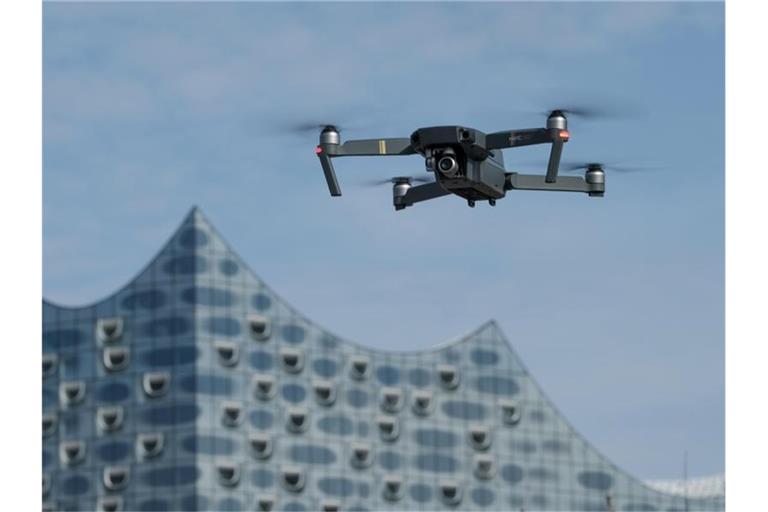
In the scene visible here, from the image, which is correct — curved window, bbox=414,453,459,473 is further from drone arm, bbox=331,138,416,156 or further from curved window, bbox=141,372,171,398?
drone arm, bbox=331,138,416,156

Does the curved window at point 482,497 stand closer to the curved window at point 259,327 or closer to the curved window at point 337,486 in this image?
the curved window at point 337,486

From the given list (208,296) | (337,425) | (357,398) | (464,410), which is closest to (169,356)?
(208,296)

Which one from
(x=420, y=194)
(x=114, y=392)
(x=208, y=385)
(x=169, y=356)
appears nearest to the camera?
(x=420, y=194)

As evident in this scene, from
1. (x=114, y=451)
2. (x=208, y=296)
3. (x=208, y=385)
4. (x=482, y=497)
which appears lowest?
(x=482, y=497)

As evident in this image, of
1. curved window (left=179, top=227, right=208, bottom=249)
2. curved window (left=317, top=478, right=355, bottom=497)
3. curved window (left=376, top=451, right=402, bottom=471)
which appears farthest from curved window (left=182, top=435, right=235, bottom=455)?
curved window (left=179, top=227, right=208, bottom=249)

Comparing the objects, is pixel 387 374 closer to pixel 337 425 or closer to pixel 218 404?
pixel 337 425

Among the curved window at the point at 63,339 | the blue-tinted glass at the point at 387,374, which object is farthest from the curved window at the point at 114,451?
the blue-tinted glass at the point at 387,374

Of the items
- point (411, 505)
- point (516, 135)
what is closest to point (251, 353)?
point (411, 505)
